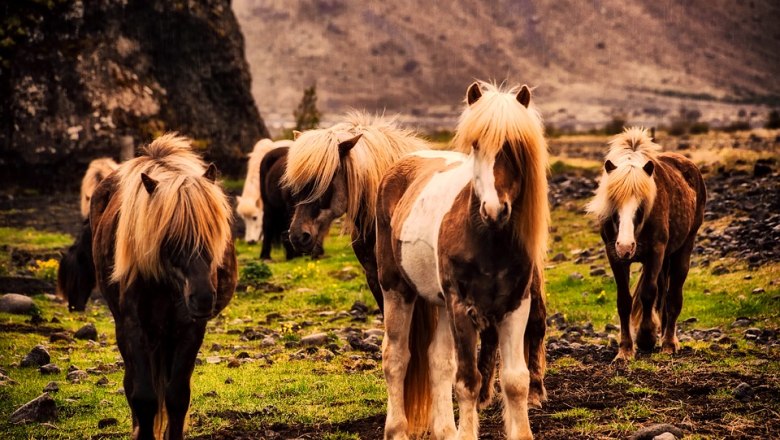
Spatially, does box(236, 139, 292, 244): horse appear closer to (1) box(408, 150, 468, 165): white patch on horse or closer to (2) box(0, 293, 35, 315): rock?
(2) box(0, 293, 35, 315): rock

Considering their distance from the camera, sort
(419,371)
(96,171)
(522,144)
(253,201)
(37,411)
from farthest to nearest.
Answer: (253,201) < (96,171) < (37,411) < (419,371) < (522,144)

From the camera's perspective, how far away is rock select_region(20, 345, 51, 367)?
1066 centimetres

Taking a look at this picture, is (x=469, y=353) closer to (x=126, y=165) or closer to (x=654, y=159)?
(x=126, y=165)

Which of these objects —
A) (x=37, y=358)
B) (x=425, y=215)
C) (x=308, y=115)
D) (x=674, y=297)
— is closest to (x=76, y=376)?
(x=37, y=358)

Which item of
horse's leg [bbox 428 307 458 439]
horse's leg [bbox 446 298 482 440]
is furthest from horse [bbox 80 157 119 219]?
horse's leg [bbox 446 298 482 440]

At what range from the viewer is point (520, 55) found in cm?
11719

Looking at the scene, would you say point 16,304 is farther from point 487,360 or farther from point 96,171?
point 487,360

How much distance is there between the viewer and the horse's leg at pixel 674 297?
35.2 feet

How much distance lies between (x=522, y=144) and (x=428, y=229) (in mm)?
1087

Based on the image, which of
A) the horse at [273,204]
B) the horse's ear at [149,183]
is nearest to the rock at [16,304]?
the horse at [273,204]

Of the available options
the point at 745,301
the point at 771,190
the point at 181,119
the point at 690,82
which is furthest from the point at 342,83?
the point at 745,301

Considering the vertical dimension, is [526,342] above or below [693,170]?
below

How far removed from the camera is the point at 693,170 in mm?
11844

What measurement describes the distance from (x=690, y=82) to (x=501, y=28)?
24.6 m
